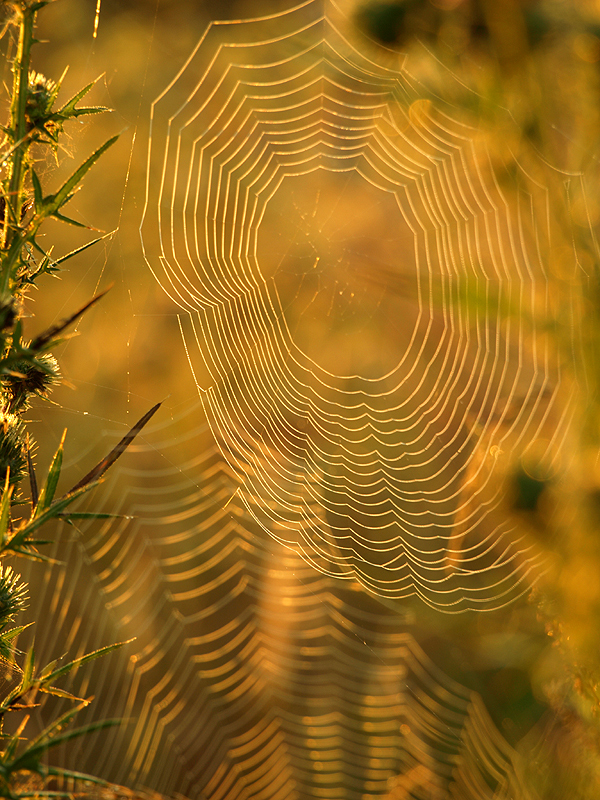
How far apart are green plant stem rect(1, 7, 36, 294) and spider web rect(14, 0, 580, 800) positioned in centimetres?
88

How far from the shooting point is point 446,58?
1.12 m

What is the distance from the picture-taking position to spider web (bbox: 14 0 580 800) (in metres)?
1.58

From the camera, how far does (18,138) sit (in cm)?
33

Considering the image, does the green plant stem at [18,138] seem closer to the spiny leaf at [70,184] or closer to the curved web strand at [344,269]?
the spiny leaf at [70,184]

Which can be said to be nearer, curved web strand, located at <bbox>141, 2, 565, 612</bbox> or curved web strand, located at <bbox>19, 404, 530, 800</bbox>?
curved web strand, located at <bbox>19, 404, 530, 800</bbox>

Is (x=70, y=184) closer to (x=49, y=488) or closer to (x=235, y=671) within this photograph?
(x=49, y=488)

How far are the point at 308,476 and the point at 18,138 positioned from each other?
141 cm

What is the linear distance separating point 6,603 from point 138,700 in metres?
1.53

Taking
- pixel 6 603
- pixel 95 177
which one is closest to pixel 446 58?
pixel 6 603

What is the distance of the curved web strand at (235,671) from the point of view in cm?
163

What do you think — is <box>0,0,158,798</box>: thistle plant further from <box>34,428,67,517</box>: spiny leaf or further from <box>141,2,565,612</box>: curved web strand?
<box>141,2,565,612</box>: curved web strand

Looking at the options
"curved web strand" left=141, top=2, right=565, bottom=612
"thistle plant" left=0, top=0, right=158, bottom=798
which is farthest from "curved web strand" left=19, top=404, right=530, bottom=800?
"thistle plant" left=0, top=0, right=158, bottom=798

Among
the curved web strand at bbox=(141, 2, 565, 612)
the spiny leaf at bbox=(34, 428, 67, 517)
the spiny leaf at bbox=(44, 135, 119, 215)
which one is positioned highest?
the curved web strand at bbox=(141, 2, 565, 612)

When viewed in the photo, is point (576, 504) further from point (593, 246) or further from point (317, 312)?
point (317, 312)
